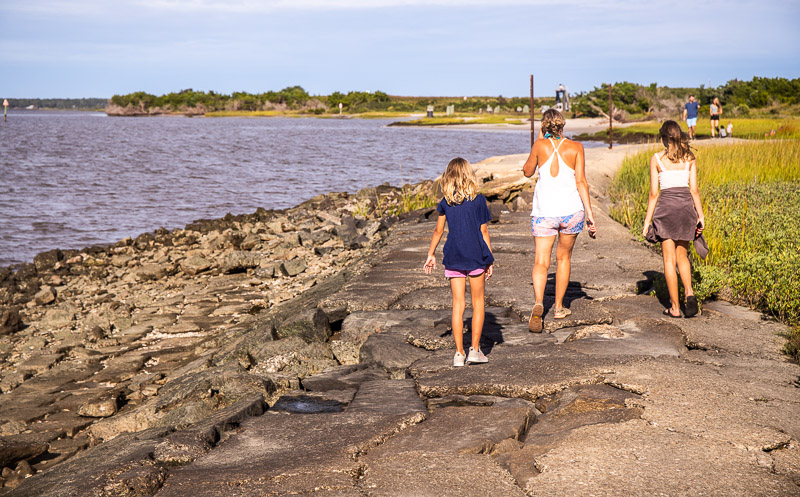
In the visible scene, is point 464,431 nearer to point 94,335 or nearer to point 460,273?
point 460,273

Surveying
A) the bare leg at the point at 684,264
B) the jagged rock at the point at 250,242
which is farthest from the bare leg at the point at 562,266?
the jagged rock at the point at 250,242

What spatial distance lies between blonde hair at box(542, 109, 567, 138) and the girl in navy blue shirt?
1219 mm

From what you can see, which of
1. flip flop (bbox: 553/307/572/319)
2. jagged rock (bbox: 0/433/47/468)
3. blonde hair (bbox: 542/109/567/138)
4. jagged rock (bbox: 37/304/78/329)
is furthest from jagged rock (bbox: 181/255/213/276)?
blonde hair (bbox: 542/109/567/138)

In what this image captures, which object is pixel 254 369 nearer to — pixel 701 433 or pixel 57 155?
pixel 701 433

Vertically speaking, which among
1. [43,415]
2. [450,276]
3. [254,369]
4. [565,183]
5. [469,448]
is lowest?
[43,415]

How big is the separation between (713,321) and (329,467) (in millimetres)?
4042

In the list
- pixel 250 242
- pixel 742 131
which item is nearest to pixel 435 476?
pixel 250 242

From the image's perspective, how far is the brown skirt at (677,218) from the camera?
6.40 metres

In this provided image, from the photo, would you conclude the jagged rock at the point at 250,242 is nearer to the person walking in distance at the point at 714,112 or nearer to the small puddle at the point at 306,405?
the small puddle at the point at 306,405

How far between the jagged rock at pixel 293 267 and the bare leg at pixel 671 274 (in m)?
6.78

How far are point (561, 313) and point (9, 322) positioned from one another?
7408 mm

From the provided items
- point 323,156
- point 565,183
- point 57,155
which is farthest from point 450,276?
point 57,155

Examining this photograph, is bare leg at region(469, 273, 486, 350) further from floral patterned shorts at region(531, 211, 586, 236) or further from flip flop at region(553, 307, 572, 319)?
flip flop at region(553, 307, 572, 319)

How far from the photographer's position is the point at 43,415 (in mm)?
6629
